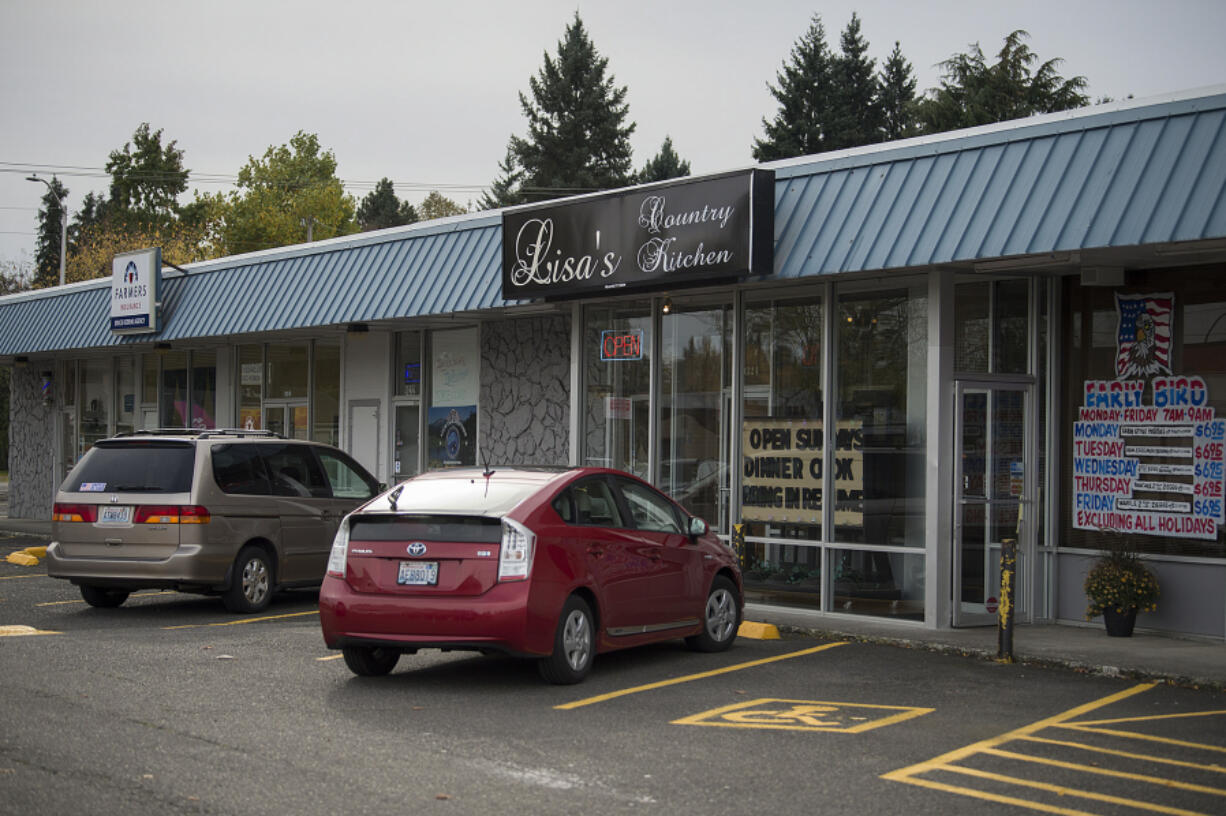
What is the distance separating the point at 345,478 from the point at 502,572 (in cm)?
663

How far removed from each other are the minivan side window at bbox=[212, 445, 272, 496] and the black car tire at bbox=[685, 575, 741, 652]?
5272 millimetres

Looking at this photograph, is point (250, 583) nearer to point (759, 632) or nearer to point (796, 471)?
point (759, 632)

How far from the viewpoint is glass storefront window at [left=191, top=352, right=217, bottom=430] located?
24375 mm

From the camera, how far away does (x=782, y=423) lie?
14.0 metres

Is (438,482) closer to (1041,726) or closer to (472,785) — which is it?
(472,785)

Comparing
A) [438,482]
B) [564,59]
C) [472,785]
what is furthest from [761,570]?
[564,59]

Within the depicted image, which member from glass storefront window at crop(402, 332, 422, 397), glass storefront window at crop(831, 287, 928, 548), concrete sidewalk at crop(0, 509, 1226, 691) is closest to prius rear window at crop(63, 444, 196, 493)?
concrete sidewalk at crop(0, 509, 1226, 691)

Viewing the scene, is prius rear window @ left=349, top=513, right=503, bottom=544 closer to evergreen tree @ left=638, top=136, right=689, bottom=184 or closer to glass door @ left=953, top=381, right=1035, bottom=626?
glass door @ left=953, top=381, right=1035, bottom=626

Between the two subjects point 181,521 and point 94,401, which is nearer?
point 181,521

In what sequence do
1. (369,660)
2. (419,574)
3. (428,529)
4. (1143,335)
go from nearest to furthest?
1. (419,574)
2. (428,529)
3. (369,660)
4. (1143,335)

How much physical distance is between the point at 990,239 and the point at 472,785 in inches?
286

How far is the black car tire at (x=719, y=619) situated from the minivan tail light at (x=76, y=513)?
6.27 metres

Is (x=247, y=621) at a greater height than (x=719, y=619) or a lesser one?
lesser

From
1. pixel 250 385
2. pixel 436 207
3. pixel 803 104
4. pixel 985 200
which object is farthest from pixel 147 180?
pixel 985 200
